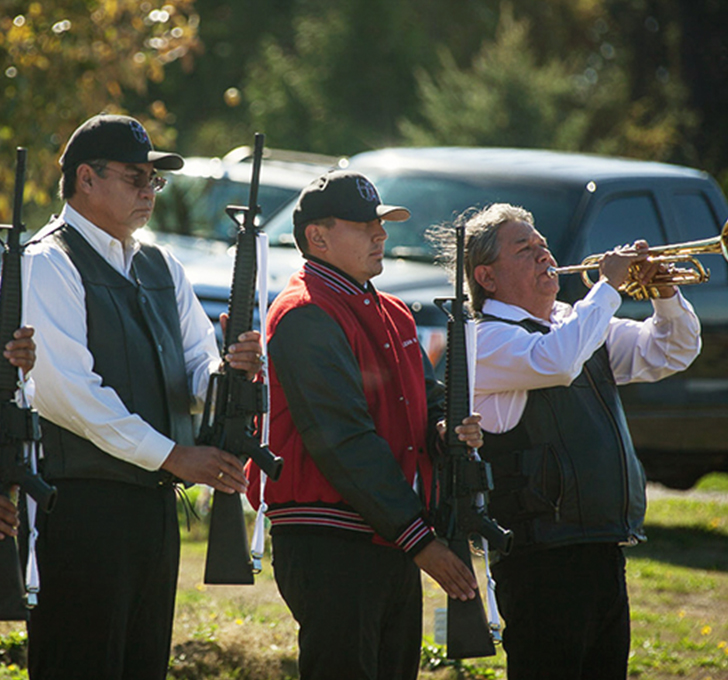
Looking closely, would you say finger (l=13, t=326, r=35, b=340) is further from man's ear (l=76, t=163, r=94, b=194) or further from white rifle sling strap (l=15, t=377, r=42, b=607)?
man's ear (l=76, t=163, r=94, b=194)

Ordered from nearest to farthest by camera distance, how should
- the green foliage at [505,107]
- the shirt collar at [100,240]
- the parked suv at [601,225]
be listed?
1. the shirt collar at [100,240]
2. the parked suv at [601,225]
3. the green foliage at [505,107]

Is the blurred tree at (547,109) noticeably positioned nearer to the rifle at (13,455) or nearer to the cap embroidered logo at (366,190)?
the cap embroidered logo at (366,190)

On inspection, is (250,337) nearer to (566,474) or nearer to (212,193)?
(566,474)

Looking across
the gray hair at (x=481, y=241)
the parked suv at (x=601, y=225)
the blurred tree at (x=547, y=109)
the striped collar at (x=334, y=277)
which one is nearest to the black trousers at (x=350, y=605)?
the striped collar at (x=334, y=277)

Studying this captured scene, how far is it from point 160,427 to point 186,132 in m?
37.2

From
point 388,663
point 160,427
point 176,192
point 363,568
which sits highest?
point 176,192

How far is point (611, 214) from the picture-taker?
8773 mm

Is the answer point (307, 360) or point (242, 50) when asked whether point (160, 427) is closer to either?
point (307, 360)

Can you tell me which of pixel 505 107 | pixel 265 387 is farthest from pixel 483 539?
pixel 505 107

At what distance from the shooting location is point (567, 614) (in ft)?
13.8

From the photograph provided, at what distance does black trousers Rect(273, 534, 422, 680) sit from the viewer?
3.97m

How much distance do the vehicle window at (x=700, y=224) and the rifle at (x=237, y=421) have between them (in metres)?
5.66

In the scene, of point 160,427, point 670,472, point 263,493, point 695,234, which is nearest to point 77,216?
point 160,427

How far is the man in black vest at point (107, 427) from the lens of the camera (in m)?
3.86
